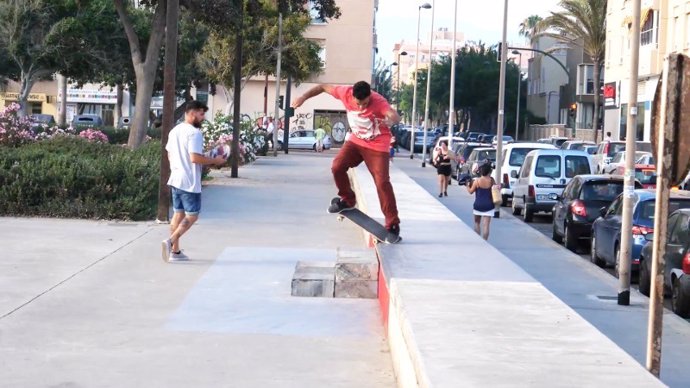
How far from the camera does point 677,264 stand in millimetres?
14031

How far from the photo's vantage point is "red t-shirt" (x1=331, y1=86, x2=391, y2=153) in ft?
38.1

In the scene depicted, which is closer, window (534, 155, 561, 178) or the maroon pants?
the maroon pants

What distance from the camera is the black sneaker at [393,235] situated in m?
12.0

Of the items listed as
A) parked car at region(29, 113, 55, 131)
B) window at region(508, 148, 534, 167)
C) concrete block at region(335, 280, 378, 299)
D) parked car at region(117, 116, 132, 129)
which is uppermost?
parked car at region(117, 116, 132, 129)

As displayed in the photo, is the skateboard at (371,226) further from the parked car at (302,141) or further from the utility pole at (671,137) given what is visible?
the parked car at (302,141)

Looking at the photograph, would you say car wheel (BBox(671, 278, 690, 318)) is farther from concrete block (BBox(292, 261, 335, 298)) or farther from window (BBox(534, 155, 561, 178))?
window (BBox(534, 155, 561, 178))

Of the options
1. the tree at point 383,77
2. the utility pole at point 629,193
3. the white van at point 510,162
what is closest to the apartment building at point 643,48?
the white van at point 510,162

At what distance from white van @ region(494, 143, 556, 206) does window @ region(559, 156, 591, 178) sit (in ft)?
11.8

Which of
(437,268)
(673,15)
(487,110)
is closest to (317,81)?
(487,110)

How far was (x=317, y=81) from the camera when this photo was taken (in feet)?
246

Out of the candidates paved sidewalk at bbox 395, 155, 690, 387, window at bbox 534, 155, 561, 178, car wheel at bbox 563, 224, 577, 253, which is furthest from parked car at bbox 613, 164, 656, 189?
car wheel at bbox 563, 224, 577, 253

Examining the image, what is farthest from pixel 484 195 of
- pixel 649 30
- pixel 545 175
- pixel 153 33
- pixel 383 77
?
pixel 383 77

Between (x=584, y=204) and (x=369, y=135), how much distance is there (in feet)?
34.3

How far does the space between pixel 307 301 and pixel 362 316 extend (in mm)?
870
